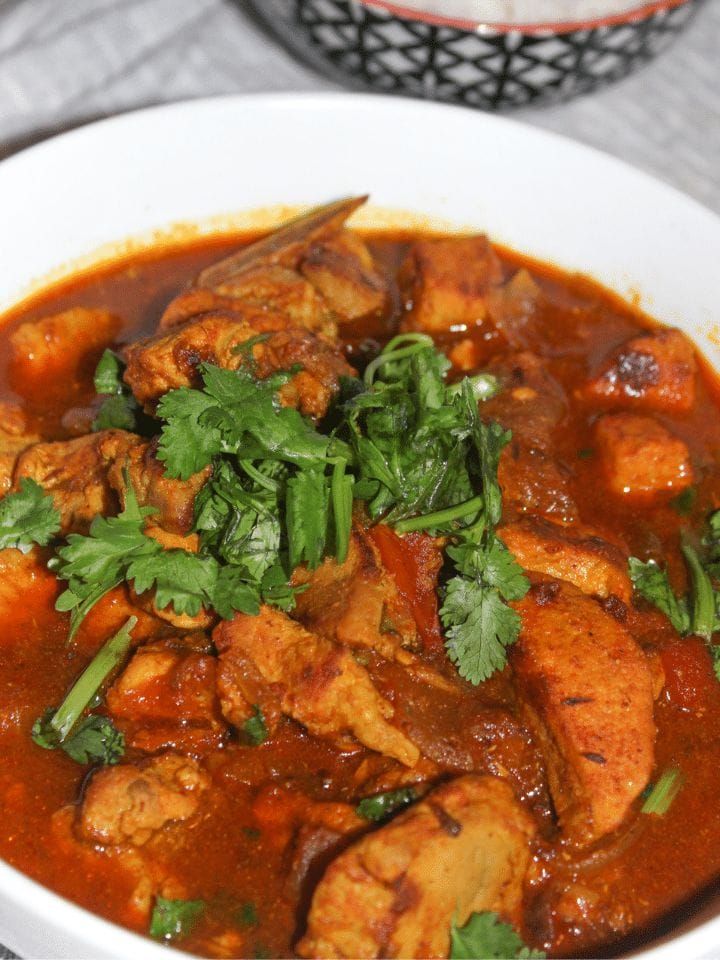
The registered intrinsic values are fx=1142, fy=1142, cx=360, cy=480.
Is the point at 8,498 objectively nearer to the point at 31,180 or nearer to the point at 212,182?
the point at 31,180

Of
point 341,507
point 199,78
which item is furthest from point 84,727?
point 199,78

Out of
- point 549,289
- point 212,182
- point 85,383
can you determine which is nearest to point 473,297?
point 549,289

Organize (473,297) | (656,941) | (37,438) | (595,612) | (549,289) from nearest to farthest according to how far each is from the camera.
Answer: (656,941)
(595,612)
(37,438)
(473,297)
(549,289)

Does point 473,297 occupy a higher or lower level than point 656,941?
higher

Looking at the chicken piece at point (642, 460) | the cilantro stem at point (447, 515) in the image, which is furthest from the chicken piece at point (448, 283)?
the cilantro stem at point (447, 515)

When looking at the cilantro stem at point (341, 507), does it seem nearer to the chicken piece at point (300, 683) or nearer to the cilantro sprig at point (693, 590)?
the chicken piece at point (300, 683)

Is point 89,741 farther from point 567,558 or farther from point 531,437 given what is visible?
point 531,437
